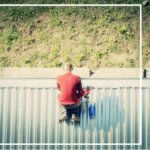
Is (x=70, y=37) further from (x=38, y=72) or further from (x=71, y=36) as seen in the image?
(x=38, y=72)

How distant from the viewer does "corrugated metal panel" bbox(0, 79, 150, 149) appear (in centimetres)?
1232

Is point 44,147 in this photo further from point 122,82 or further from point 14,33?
point 14,33

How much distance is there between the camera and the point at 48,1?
15172 millimetres

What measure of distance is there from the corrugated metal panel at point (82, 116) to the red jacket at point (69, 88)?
35 centimetres

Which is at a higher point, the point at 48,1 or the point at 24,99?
the point at 48,1

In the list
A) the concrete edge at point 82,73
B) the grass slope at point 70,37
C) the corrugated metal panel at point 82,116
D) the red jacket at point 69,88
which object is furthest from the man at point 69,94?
the grass slope at point 70,37

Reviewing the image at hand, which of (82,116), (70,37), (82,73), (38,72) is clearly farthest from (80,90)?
(70,37)

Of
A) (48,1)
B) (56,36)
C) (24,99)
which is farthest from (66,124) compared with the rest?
(48,1)

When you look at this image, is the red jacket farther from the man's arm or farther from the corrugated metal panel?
the corrugated metal panel

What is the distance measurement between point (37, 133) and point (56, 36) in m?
3.50

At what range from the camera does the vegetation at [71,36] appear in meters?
14.4

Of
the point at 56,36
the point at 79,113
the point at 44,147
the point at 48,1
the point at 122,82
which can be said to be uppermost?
the point at 48,1

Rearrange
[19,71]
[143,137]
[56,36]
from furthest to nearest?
[56,36] → [19,71] → [143,137]

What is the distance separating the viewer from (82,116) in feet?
40.9
